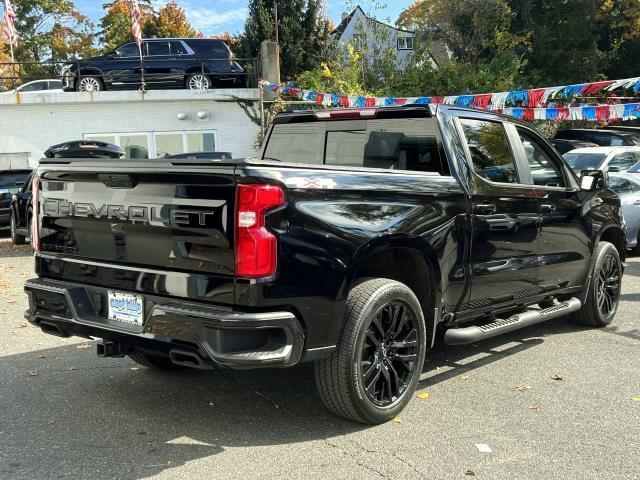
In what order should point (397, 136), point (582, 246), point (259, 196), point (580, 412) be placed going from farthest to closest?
point (582, 246)
point (397, 136)
point (580, 412)
point (259, 196)

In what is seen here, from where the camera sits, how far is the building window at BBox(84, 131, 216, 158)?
21.5 meters

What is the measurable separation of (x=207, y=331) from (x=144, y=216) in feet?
2.49

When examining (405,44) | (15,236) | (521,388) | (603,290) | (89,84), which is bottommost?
(15,236)

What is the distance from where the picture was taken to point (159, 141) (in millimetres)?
21875

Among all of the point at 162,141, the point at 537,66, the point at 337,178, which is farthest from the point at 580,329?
the point at 537,66

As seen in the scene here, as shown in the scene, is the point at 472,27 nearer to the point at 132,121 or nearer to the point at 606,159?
the point at 132,121

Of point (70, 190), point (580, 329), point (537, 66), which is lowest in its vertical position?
point (580, 329)

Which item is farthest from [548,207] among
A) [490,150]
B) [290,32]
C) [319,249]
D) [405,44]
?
[405,44]

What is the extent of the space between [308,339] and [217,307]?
0.51 metres

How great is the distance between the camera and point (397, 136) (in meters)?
4.60

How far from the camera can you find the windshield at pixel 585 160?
12805 millimetres

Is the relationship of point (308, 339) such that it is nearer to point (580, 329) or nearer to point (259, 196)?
point (259, 196)

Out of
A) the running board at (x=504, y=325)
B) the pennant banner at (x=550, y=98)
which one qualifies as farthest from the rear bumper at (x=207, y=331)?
the pennant banner at (x=550, y=98)

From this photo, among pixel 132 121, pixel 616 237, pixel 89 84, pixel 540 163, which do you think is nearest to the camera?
pixel 540 163
